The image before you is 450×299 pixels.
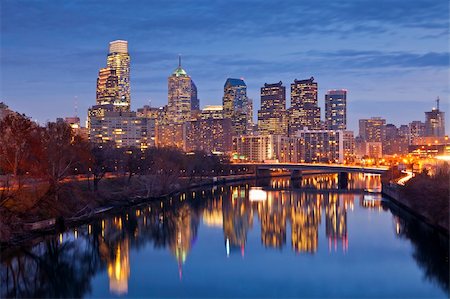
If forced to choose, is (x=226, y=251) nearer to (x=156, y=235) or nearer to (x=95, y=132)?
(x=156, y=235)

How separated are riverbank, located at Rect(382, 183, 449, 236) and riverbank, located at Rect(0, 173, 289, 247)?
24.3 meters

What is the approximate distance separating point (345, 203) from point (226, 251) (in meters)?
30.9

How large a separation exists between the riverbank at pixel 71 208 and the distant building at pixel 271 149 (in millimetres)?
117188

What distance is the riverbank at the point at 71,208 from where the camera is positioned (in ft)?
117

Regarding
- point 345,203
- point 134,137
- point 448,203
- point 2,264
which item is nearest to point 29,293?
point 2,264

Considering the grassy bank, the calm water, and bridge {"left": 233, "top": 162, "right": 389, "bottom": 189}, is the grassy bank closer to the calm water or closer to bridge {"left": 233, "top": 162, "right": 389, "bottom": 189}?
the calm water

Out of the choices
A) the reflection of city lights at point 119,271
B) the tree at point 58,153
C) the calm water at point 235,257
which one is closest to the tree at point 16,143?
the tree at point 58,153

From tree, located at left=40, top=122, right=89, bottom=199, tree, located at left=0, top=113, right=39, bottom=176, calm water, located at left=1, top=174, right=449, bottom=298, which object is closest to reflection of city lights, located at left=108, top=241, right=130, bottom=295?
calm water, located at left=1, top=174, right=449, bottom=298

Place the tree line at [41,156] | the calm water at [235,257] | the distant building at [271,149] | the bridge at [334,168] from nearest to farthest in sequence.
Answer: the calm water at [235,257]
the tree line at [41,156]
the bridge at [334,168]
the distant building at [271,149]

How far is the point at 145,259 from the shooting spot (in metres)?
33.3

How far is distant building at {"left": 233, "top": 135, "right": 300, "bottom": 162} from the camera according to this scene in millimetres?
191625

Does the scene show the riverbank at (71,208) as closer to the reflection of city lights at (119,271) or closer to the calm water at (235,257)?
the calm water at (235,257)

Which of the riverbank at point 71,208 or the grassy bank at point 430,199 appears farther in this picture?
the grassy bank at point 430,199

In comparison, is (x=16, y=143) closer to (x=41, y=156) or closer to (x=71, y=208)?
(x=41, y=156)
